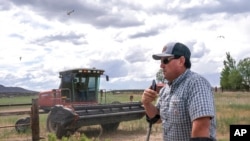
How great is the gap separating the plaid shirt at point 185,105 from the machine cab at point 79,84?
48.7 ft

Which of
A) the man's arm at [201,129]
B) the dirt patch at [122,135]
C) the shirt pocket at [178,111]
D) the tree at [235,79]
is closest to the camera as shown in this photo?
the man's arm at [201,129]

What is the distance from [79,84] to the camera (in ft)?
60.5

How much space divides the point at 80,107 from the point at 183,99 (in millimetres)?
10997

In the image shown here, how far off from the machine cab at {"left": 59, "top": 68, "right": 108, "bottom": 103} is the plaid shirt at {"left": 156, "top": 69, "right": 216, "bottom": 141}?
14849 mm

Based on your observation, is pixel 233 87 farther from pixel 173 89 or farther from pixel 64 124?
pixel 173 89

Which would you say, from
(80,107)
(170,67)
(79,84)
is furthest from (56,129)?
(170,67)

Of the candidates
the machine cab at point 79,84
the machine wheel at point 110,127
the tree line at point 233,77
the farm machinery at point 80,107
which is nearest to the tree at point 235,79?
the tree line at point 233,77

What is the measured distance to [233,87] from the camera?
88562 mm

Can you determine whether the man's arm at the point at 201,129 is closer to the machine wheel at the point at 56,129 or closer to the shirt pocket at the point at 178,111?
the shirt pocket at the point at 178,111

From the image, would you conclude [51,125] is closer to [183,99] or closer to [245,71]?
[183,99]

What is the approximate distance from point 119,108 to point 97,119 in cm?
167

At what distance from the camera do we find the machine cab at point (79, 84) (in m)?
18.2

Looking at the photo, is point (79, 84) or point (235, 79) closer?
point (79, 84)

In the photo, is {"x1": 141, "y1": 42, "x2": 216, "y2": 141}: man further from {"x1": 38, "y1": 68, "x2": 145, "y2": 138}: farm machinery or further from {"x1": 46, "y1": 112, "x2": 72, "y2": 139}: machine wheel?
{"x1": 38, "y1": 68, "x2": 145, "y2": 138}: farm machinery
